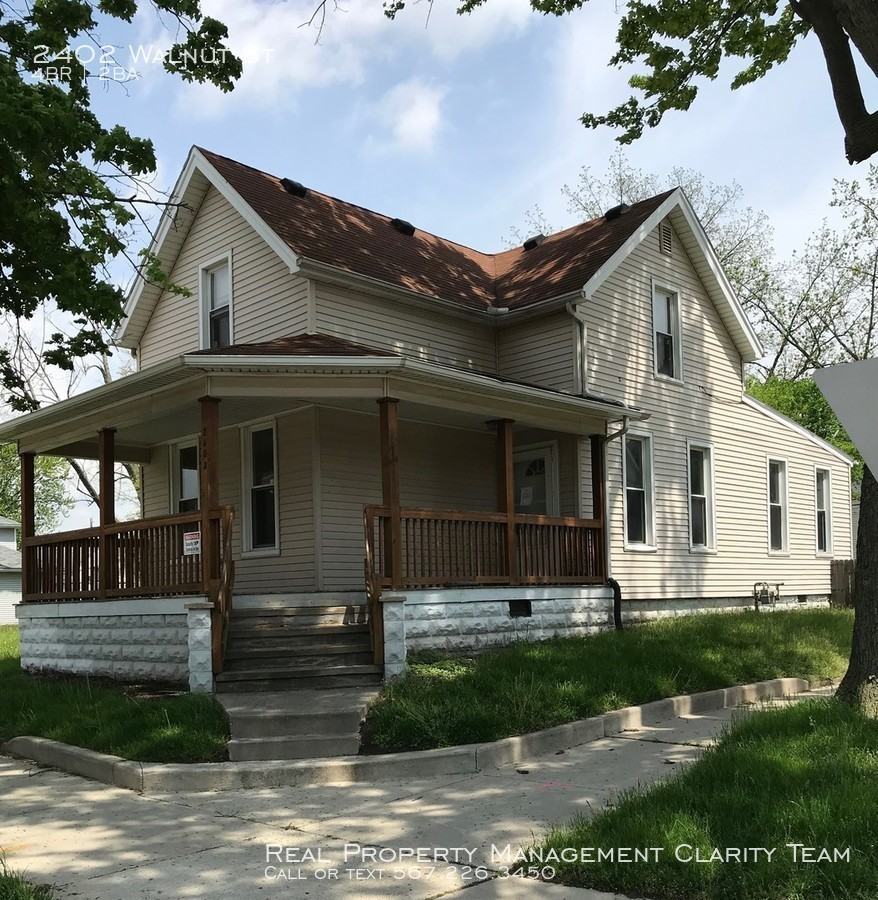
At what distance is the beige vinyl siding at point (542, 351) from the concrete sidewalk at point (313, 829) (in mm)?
7787

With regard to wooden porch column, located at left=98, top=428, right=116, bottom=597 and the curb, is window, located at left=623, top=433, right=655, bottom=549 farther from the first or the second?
wooden porch column, located at left=98, top=428, right=116, bottom=597

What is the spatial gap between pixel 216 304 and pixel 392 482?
6.54 meters

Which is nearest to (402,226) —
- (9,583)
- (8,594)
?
(9,583)

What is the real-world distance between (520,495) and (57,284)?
851 centimetres

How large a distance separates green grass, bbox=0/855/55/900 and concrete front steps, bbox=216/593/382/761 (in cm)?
311

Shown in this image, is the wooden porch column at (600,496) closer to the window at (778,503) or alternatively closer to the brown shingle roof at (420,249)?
the brown shingle roof at (420,249)

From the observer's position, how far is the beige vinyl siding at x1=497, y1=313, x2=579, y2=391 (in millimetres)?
15641

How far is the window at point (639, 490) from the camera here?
16.4m

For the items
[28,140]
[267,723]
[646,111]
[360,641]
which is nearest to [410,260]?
[646,111]

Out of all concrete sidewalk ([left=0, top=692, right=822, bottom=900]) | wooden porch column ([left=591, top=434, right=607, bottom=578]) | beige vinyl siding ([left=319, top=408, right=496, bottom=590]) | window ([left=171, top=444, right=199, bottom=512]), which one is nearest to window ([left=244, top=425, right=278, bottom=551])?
beige vinyl siding ([left=319, top=408, right=496, bottom=590])

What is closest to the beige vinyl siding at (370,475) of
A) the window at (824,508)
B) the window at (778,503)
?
the window at (778,503)

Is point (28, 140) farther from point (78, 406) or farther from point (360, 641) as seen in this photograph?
point (360, 641)

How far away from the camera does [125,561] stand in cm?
1281

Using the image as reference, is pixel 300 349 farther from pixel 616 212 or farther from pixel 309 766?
pixel 616 212
